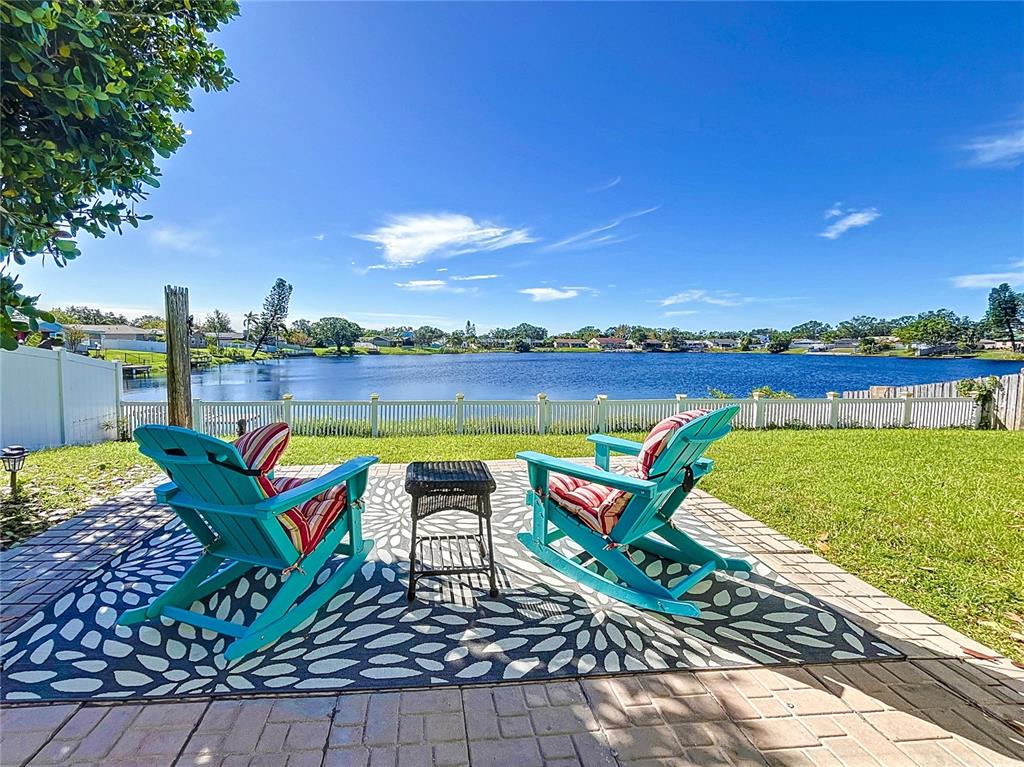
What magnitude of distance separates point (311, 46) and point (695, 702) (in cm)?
830

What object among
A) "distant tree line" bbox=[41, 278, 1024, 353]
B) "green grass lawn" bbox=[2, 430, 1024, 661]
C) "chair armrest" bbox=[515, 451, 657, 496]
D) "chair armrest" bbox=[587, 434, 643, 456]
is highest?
"distant tree line" bbox=[41, 278, 1024, 353]

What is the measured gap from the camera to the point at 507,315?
1661 inches

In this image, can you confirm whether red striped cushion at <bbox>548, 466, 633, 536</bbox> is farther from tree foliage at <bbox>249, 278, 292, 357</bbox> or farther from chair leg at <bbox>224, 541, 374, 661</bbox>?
tree foliage at <bbox>249, 278, 292, 357</bbox>

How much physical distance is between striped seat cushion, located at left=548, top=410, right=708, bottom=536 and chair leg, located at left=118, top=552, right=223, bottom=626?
6.52ft

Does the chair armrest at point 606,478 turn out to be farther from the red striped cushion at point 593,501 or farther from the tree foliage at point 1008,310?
the tree foliage at point 1008,310

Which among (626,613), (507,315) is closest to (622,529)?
(626,613)

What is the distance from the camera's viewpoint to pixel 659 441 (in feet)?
8.00

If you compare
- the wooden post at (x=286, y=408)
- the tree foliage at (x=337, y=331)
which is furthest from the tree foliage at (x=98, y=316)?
the wooden post at (x=286, y=408)

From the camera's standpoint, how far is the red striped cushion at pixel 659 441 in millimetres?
2402

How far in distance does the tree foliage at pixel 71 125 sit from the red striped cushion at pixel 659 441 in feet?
11.4

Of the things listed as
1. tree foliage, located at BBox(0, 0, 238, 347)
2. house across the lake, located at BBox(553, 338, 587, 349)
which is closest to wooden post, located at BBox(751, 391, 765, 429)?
tree foliage, located at BBox(0, 0, 238, 347)

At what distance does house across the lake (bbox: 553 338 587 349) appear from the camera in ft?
176

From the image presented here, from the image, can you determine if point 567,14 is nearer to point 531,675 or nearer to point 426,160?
point 426,160

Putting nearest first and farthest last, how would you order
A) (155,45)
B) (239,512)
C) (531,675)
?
(531,675) < (239,512) < (155,45)
